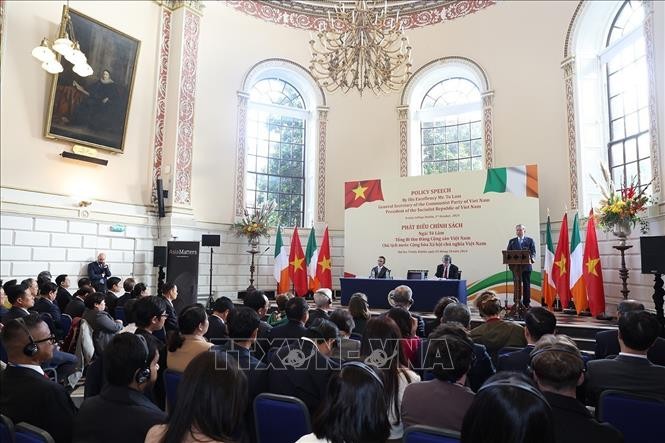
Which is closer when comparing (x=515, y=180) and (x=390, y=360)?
(x=390, y=360)

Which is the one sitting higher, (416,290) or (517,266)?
(517,266)

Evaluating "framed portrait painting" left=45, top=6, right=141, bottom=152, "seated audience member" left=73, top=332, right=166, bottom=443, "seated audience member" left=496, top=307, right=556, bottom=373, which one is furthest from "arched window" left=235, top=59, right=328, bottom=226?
"seated audience member" left=73, top=332, right=166, bottom=443

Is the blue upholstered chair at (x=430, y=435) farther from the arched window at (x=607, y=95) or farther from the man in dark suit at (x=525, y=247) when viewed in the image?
the arched window at (x=607, y=95)

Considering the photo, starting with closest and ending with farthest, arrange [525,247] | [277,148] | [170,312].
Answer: [170,312]
[525,247]
[277,148]

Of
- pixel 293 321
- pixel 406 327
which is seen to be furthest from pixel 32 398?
pixel 406 327

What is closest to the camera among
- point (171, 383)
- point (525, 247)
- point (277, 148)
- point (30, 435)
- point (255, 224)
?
point (30, 435)

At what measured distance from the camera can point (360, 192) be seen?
407 inches

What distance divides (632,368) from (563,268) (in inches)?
241

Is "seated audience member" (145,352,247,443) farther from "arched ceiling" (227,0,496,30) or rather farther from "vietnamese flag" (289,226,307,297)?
"arched ceiling" (227,0,496,30)

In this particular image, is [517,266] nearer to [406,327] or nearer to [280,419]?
[406,327]

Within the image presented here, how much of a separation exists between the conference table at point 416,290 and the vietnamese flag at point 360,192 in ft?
7.59

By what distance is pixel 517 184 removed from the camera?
867 centimetres

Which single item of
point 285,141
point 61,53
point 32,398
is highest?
point 285,141

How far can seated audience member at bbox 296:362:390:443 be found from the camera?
136 centimetres
